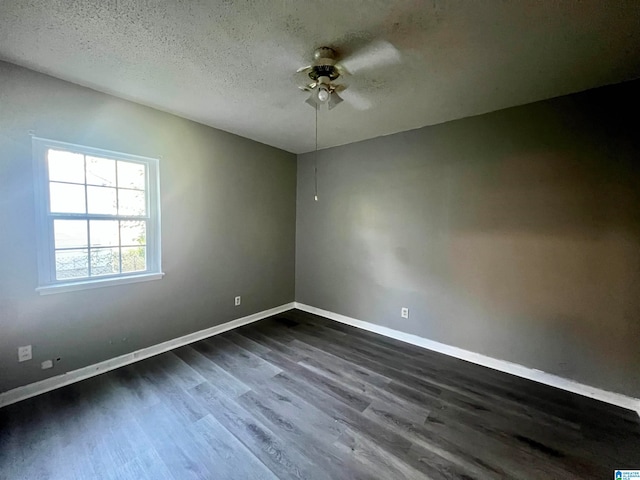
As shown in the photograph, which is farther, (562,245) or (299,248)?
(299,248)

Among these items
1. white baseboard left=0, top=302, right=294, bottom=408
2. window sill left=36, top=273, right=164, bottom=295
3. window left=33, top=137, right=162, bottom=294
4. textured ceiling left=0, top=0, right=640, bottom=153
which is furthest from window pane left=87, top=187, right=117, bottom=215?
white baseboard left=0, top=302, right=294, bottom=408

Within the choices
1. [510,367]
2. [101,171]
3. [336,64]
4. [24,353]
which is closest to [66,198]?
[101,171]

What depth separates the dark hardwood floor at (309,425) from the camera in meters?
1.52

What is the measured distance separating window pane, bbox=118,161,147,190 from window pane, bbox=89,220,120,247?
405 mm

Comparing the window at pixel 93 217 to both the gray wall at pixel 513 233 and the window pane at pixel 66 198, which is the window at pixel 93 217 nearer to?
the window pane at pixel 66 198

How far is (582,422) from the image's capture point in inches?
75.7

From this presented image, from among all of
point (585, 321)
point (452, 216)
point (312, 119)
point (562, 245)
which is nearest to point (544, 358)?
point (585, 321)

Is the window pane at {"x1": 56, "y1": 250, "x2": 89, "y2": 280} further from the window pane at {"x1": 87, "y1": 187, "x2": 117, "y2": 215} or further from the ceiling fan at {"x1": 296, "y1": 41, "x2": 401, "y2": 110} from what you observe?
the ceiling fan at {"x1": 296, "y1": 41, "x2": 401, "y2": 110}

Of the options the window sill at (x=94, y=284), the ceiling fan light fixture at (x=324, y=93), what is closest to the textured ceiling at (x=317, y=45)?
the ceiling fan light fixture at (x=324, y=93)

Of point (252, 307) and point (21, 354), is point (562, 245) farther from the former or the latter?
point (21, 354)

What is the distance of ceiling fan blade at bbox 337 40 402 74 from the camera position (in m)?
1.70

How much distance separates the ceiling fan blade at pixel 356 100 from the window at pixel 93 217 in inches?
83.5

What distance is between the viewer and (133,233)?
2.70 m

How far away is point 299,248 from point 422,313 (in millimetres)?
2176
